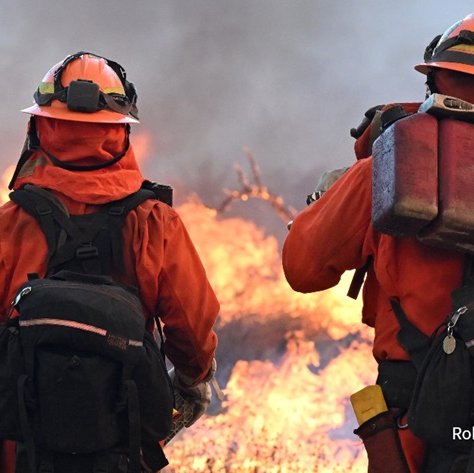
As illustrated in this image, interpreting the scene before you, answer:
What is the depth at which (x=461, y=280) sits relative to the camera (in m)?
3.32

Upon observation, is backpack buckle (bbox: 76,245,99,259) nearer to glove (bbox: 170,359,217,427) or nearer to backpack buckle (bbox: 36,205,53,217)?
backpack buckle (bbox: 36,205,53,217)

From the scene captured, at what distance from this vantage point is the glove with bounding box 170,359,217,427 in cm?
449

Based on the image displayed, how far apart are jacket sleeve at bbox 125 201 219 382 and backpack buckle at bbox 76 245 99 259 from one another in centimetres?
20

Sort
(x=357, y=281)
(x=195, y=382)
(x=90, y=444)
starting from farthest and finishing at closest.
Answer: (x=195, y=382)
(x=357, y=281)
(x=90, y=444)

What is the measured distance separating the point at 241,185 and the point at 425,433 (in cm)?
1005

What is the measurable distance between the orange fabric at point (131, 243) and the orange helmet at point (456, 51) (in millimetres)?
1381

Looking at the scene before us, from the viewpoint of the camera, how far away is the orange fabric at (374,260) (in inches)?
132

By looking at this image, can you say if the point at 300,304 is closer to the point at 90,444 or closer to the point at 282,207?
the point at 282,207

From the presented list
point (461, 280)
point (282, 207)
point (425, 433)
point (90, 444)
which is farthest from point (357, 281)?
point (282, 207)

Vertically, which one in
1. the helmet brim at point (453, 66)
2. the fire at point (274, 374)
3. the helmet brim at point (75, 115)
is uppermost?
the helmet brim at point (453, 66)

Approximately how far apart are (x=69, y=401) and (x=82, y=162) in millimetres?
1217

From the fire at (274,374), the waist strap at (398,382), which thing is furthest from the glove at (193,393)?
the fire at (274,374)

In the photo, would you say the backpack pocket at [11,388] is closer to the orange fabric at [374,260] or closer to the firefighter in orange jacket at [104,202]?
the firefighter in orange jacket at [104,202]

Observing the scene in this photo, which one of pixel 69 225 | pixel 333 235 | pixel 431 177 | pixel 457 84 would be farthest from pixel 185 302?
pixel 457 84
